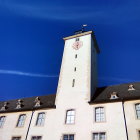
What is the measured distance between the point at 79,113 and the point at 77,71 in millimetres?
8364

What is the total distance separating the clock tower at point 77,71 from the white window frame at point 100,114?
2181 mm

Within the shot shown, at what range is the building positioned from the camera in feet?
69.3

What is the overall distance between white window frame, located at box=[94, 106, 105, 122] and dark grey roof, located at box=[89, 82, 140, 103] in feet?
3.83

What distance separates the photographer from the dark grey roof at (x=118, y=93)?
909 inches

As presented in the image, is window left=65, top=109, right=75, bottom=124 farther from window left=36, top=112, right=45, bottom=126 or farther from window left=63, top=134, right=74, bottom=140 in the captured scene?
window left=36, top=112, right=45, bottom=126

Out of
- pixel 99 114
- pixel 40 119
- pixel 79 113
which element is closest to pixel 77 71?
pixel 79 113

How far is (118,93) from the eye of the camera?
25.8 m

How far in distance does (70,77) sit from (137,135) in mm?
14200

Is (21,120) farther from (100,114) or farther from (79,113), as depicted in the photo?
(100,114)

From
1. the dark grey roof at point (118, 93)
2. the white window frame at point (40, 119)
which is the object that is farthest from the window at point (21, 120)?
the dark grey roof at point (118, 93)

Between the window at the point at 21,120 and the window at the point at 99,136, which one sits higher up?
the window at the point at 21,120

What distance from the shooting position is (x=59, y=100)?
2711cm

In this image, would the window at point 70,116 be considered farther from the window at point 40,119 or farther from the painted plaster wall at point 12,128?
the painted plaster wall at point 12,128

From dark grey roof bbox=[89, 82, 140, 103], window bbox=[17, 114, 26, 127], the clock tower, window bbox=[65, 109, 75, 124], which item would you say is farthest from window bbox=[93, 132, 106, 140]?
window bbox=[17, 114, 26, 127]
